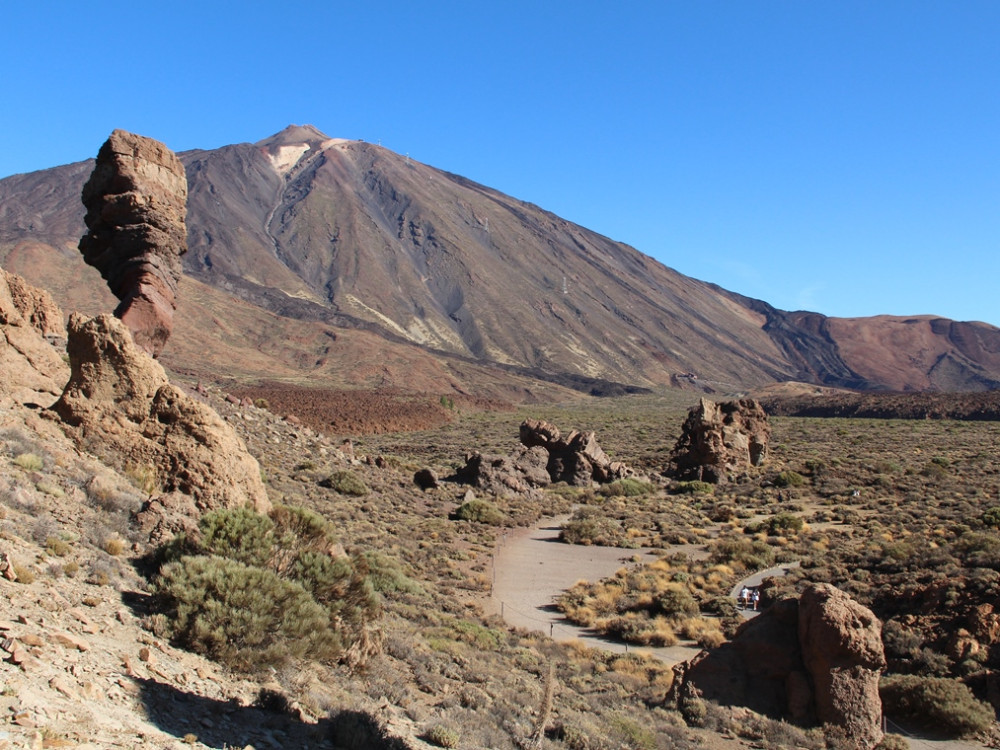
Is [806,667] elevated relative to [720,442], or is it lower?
lower

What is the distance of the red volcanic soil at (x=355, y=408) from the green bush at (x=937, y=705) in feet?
138

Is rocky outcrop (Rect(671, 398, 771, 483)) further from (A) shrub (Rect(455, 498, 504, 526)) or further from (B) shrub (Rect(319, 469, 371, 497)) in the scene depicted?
(B) shrub (Rect(319, 469, 371, 497))

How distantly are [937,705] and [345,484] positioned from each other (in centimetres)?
1769

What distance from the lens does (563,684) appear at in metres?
10.4

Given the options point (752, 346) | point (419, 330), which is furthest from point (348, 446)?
point (752, 346)

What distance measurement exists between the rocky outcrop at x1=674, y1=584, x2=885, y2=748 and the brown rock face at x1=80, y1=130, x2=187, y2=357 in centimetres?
1465

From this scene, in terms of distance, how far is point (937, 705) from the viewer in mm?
9492

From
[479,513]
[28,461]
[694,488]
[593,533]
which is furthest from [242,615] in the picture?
→ [694,488]

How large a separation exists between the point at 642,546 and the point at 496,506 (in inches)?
233

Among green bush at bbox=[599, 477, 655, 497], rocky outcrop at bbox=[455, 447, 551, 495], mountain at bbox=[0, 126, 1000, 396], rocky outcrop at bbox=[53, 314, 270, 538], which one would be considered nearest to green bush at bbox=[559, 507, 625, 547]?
rocky outcrop at bbox=[455, 447, 551, 495]

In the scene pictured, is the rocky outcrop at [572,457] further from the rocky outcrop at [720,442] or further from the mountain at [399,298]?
the mountain at [399,298]

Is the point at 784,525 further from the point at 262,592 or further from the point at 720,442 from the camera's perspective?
the point at 262,592

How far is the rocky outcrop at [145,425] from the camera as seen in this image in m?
10.3

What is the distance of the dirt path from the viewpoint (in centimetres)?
1387
